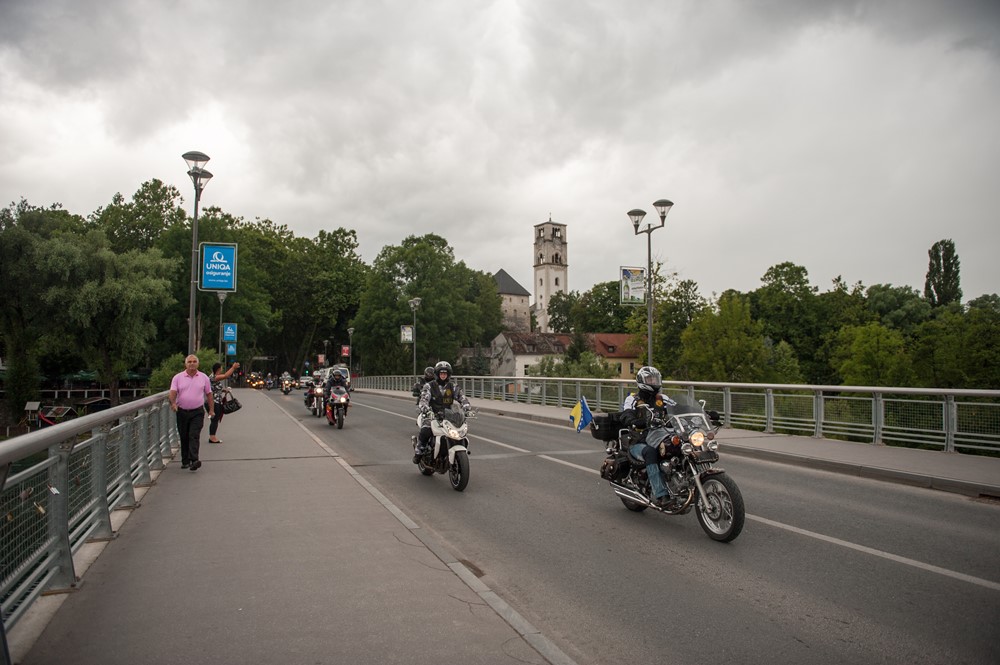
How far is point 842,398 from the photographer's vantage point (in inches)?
573

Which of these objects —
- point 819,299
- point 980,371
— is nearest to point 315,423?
point 980,371

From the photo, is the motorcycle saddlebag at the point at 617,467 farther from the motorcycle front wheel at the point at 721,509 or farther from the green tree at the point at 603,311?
the green tree at the point at 603,311

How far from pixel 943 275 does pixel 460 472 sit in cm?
10469

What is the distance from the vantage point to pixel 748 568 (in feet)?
19.1

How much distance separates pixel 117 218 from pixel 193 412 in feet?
202

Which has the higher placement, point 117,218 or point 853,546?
point 117,218

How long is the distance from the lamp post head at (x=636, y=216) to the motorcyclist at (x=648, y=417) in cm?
1536

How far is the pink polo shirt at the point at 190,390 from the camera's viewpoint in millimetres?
10875

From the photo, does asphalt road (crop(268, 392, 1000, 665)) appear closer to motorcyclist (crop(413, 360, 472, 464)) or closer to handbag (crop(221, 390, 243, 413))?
motorcyclist (crop(413, 360, 472, 464))

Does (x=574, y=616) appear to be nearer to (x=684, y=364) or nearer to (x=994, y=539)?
(x=994, y=539)

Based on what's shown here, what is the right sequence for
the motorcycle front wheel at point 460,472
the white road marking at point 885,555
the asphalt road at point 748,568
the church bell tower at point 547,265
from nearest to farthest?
the asphalt road at point 748,568 → the white road marking at point 885,555 → the motorcycle front wheel at point 460,472 → the church bell tower at point 547,265

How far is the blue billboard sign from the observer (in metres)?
19.5

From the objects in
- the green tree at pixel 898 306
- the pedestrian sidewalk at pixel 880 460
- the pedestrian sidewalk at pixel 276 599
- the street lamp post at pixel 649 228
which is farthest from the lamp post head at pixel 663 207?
the green tree at pixel 898 306

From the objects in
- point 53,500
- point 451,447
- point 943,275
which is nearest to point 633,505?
point 451,447
